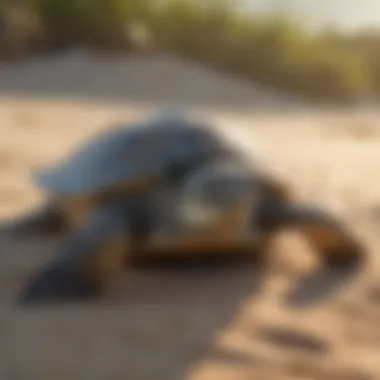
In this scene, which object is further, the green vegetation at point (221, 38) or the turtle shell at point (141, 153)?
the green vegetation at point (221, 38)

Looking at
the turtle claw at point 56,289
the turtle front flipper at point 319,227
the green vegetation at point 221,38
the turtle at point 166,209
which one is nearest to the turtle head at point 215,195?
the turtle at point 166,209

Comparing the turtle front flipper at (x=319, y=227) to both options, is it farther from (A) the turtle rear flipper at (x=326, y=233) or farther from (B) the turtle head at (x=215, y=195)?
(B) the turtle head at (x=215, y=195)

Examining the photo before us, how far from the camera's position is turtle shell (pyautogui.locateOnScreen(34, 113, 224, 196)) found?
233 cm

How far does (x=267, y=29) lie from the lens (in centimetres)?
956

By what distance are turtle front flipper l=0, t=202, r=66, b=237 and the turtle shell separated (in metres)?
0.18

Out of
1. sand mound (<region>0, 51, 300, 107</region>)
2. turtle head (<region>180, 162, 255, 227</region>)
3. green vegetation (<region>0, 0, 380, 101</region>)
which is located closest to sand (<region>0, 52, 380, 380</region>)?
turtle head (<region>180, 162, 255, 227</region>)

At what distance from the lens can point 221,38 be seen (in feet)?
30.8

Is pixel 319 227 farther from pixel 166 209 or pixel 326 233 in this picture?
pixel 166 209

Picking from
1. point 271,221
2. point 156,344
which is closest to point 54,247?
point 271,221

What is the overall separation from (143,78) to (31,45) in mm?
1231

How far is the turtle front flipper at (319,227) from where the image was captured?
7.97 feet

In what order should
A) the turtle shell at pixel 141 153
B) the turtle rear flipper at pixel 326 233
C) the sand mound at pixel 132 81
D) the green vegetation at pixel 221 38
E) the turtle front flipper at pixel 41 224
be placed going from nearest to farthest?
the turtle shell at pixel 141 153, the turtle rear flipper at pixel 326 233, the turtle front flipper at pixel 41 224, the sand mound at pixel 132 81, the green vegetation at pixel 221 38

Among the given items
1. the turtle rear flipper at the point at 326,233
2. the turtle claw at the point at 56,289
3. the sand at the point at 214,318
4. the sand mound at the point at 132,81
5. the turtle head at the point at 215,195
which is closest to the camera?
the sand at the point at 214,318

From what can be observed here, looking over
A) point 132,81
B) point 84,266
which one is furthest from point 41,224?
point 132,81
